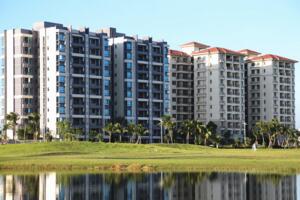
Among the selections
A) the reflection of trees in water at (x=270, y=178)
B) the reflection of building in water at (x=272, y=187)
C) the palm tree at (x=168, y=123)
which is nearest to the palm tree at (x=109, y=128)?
the palm tree at (x=168, y=123)

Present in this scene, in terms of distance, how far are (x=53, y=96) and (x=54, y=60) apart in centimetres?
1069

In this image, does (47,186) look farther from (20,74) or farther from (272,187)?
(20,74)

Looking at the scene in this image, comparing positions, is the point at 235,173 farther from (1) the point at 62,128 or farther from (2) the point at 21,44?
(2) the point at 21,44

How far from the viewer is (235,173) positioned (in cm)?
7000

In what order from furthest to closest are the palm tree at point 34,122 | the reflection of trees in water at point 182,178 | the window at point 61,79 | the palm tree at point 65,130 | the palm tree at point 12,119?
the window at point 61,79 → the palm tree at point 34,122 → the palm tree at point 12,119 → the palm tree at point 65,130 → the reflection of trees in water at point 182,178

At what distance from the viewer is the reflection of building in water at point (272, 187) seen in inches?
1927

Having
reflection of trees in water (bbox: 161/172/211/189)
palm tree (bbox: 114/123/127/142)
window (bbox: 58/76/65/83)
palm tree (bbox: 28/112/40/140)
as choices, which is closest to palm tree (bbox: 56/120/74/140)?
palm tree (bbox: 28/112/40/140)

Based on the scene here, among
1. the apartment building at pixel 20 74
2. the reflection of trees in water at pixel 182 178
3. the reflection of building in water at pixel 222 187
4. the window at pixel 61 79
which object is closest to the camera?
the reflection of building in water at pixel 222 187

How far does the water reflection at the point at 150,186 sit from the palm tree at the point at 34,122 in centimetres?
Result: 11377

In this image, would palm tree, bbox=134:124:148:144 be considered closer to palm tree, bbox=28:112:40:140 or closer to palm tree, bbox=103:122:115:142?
palm tree, bbox=103:122:115:142

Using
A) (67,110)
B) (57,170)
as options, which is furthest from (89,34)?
(57,170)

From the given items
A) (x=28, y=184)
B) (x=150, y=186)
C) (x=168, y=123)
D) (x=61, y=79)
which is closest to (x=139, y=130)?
(x=168, y=123)

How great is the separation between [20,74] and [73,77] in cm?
1655

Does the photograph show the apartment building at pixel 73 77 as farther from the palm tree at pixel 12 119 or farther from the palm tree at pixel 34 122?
the palm tree at pixel 12 119
